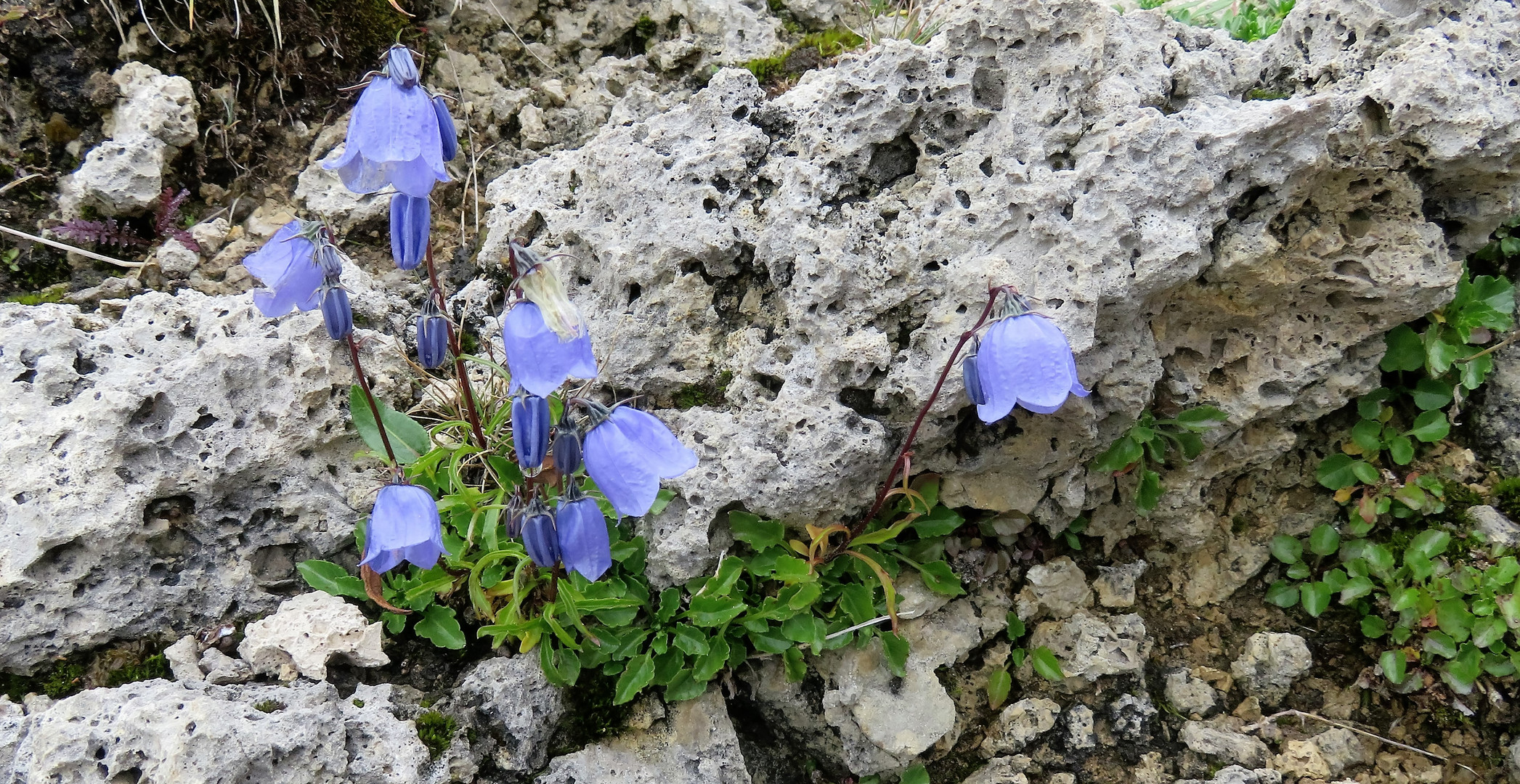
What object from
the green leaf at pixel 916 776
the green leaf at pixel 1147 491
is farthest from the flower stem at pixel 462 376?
the green leaf at pixel 1147 491

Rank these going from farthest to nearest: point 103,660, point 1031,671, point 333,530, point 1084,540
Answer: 1. point 1084,540
2. point 1031,671
3. point 333,530
4. point 103,660

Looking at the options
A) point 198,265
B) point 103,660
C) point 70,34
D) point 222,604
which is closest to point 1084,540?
point 222,604

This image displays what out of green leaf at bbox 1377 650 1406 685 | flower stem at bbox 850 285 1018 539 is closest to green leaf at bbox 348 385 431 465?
flower stem at bbox 850 285 1018 539

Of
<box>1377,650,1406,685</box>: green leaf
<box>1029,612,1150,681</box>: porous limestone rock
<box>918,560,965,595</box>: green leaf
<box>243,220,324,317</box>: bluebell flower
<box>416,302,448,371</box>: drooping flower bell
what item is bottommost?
<box>1029,612,1150,681</box>: porous limestone rock

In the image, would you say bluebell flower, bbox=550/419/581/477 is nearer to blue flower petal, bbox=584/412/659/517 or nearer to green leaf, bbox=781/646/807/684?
blue flower petal, bbox=584/412/659/517

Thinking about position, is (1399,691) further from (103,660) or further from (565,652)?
(103,660)

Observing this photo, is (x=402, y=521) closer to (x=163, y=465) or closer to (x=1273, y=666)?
(x=163, y=465)
